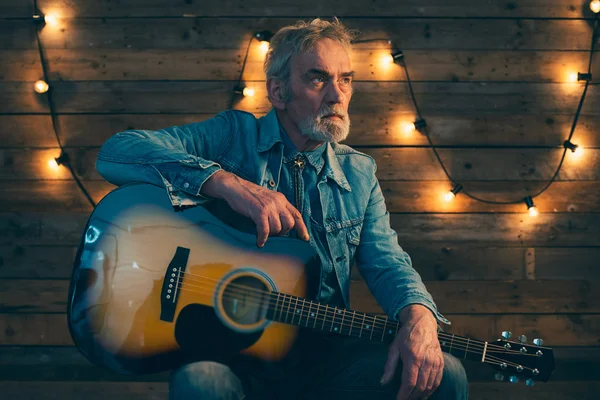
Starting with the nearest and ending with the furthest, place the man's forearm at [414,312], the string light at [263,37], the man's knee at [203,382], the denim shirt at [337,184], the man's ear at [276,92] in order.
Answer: the man's knee at [203,382]
the man's forearm at [414,312]
the denim shirt at [337,184]
the man's ear at [276,92]
the string light at [263,37]

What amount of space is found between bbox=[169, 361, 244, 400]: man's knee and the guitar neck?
19cm

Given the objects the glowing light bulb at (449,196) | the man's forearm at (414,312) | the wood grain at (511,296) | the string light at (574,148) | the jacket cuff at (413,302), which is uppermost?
the string light at (574,148)

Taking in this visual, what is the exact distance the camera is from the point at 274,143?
1633 millimetres

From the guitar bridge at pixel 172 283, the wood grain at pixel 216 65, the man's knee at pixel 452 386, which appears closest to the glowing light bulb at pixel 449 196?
the wood grain at pixel 216 65

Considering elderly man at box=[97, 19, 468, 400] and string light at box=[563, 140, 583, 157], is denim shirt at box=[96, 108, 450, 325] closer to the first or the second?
elderly man at box=[97, 19, 468, 400]

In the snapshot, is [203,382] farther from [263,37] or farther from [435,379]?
[263,37]

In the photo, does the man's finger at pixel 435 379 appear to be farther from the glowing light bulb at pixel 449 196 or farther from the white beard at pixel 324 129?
the glowing light bulb at pixel 449 196

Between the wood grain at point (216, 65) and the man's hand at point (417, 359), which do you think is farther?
the wood grain at point (216, 65)

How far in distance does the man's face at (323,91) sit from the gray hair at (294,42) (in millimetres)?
21

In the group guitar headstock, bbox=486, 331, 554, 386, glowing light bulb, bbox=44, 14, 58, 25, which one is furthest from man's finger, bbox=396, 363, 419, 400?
glowing light bulb, bbox=44, 14, 58, 25

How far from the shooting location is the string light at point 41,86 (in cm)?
238

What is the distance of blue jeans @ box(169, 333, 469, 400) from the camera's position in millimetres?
1294

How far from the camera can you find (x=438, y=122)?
2469mm

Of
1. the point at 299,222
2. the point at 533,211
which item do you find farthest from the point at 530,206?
the point at 299,222
